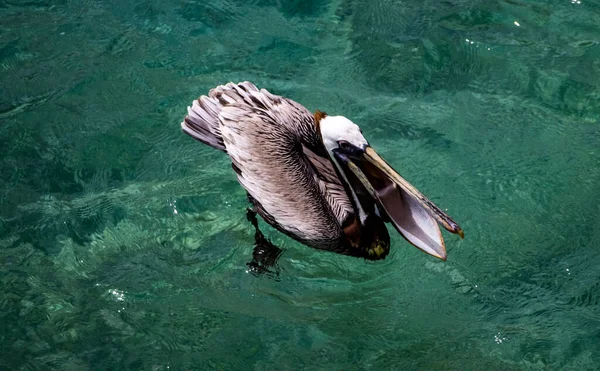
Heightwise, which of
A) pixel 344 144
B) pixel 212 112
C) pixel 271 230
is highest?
pixel 344 144

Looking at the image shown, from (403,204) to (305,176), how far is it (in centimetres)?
62

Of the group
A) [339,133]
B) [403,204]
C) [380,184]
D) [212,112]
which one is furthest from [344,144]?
[212,112]

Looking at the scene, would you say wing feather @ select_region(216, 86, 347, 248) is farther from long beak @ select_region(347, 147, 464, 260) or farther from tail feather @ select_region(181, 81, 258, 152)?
long beak @ select_region(347, 147, 464, 260)

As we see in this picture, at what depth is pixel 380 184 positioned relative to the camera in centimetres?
473

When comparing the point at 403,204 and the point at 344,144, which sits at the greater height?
the point at 344,144

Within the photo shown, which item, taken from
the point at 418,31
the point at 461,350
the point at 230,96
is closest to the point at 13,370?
the point at 230,96

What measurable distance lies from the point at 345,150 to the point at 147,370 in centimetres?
165

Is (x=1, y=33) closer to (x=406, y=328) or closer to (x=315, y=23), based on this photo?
(x=315, y=23)

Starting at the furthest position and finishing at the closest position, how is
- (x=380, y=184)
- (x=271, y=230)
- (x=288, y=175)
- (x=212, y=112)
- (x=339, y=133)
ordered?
(x=271, y=230) < (x=212, y=112) < (x=288, y=175) < (x=380, y=184) < (x=339, y=133)

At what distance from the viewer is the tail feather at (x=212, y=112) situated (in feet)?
16.8

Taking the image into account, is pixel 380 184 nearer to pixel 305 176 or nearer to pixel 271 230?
pixel 305 176

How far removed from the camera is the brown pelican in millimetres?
4703

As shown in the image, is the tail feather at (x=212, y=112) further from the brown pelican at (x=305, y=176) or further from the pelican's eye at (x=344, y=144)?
the pelican's eye at (x=344, y=144)

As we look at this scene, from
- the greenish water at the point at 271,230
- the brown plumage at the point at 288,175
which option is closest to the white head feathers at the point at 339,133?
the brown plumage at the point at 288,175
